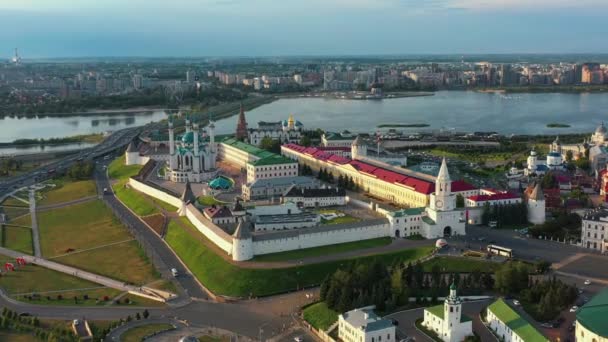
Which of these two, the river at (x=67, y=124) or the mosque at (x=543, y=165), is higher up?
the mosque at (x=543, y=165)

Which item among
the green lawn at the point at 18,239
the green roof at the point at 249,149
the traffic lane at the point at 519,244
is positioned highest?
the green roof at the point at 249,149

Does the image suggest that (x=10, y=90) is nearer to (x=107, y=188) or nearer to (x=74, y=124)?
(x=74, y=124)

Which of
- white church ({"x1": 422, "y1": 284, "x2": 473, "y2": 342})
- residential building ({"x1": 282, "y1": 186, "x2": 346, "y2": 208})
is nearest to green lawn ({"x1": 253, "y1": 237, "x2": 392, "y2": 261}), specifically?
residential building ({"x1": 282, "y1": 186, "x2": 346, "y2": 208})

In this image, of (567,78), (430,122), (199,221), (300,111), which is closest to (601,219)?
(199,221)

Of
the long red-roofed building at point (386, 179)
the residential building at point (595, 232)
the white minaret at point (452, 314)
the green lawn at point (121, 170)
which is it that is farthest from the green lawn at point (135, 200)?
the residential building at point (595, 232)

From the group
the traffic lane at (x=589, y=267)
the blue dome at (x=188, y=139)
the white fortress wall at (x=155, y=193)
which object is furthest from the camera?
the blue dome at (x=188, y=139)

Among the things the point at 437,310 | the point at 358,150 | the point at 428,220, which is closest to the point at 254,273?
the point at 437,310

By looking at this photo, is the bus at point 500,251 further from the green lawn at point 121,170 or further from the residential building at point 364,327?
the green lawn at point 121,170

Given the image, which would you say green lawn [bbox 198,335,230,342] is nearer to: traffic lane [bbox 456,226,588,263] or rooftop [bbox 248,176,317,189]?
traffic lane [bbox 456,226,588,263]
